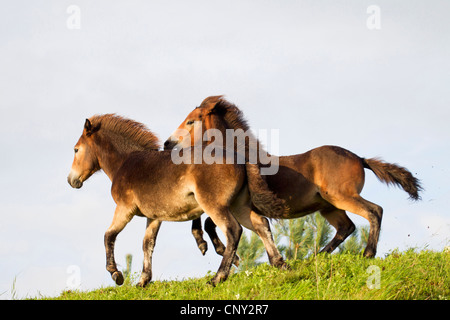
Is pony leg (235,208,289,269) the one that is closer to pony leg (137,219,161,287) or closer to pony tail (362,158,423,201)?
pony leg (137,219,161,287)

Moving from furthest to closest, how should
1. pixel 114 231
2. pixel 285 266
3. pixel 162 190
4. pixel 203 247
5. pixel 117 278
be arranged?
pixel 203 247
pixel 114 231
pixel 117 278
pixel 162 190
pixel 285 266

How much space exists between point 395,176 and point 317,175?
5.35ft

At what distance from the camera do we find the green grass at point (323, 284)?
22.0 feet

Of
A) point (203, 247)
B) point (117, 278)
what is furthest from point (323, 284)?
point (117, 278)

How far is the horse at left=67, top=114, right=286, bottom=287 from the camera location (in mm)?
7688

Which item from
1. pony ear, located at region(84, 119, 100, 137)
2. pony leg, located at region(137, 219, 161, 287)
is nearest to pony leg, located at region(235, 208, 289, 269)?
pony leg, located at region(137, 219, 161, 287)

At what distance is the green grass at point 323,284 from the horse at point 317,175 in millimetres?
1021

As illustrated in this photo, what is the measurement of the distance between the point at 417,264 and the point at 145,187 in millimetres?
4448

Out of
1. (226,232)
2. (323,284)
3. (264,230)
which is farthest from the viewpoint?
(264,230)

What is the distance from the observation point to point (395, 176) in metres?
9.97

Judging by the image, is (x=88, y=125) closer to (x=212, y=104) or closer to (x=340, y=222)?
(x=212, y=104)

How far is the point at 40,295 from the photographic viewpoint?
908cm
